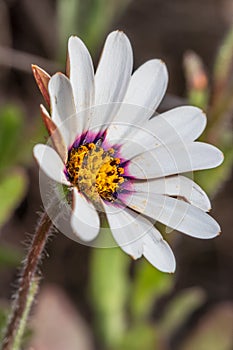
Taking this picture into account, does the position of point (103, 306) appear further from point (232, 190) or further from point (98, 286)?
point (232, 190)

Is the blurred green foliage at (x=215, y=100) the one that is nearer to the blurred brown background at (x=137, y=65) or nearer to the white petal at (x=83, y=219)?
the blurred brown background at (x=137, y=65)

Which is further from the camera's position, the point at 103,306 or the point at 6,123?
the point at 103,306

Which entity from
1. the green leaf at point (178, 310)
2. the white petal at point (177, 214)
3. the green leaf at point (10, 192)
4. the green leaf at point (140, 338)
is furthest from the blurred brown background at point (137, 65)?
the white petal at point (177, 214)

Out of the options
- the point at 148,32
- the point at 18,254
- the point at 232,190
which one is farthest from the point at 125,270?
the point at 148,32

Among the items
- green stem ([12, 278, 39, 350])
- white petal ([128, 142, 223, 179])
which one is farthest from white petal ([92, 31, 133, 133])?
green stem ([12, 278, 39, 350])

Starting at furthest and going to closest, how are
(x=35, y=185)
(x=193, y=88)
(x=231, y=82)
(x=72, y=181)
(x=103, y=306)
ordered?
(x=35, y=185) → (x=103, y=306) → (x=231, y=82) → (x=193, y=88) → (x=72, y=181)

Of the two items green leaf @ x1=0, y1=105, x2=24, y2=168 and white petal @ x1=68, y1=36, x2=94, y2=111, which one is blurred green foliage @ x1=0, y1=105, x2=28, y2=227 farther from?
white petal @ x1=68, y1=36, x2=94, y2=111
